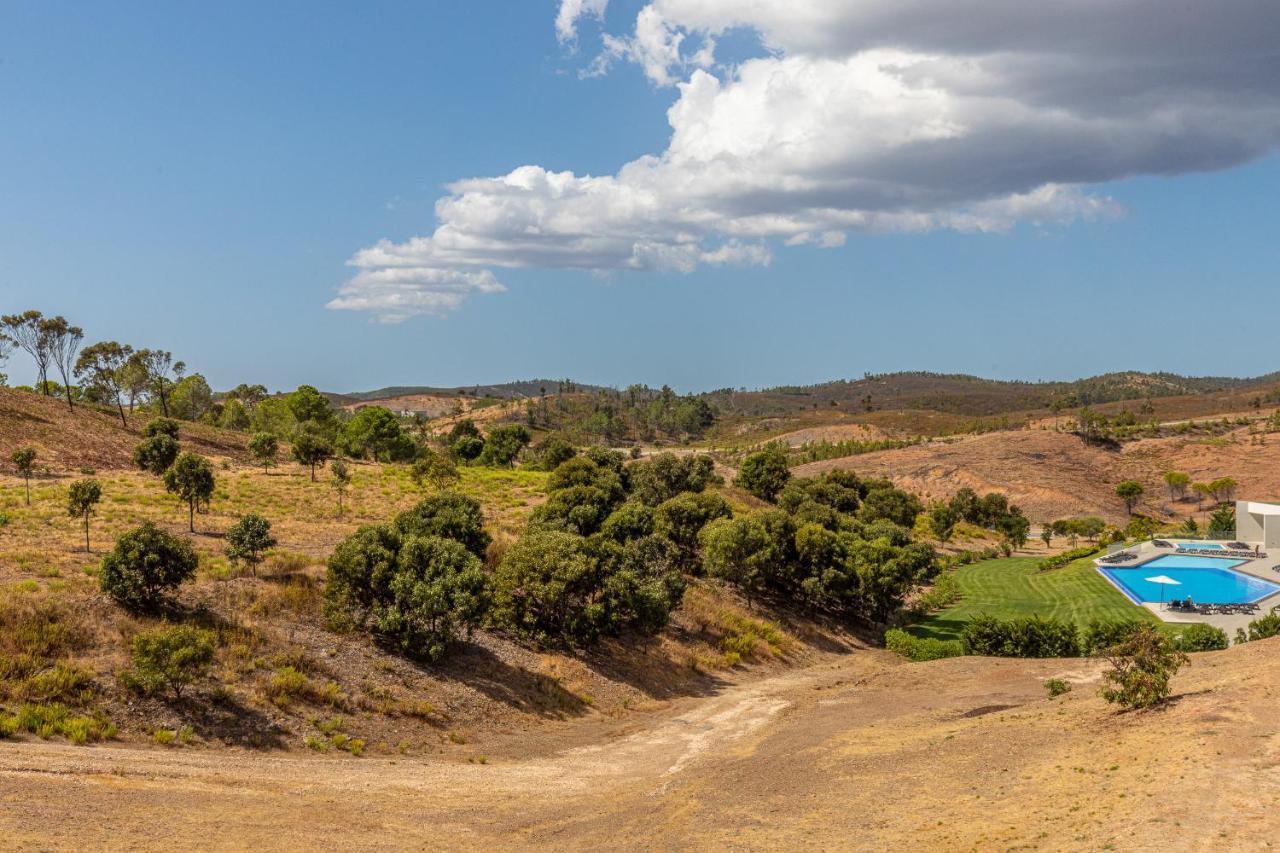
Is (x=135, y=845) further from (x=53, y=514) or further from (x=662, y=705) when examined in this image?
(x=53, y=514)

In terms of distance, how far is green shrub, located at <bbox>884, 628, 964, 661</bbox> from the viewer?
43125mm

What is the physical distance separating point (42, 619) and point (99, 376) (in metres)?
90.9

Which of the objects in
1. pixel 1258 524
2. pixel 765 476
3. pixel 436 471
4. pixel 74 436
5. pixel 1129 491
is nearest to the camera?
pixel 436 471

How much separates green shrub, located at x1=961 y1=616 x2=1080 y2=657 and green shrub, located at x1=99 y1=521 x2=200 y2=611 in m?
38.0

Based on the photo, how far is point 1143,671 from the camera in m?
24.4

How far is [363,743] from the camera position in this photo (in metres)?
26.3

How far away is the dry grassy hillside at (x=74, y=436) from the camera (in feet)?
221

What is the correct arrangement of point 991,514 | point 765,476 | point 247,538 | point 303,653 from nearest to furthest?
point 303,653, point 247,538, point 765,476, point 991,514

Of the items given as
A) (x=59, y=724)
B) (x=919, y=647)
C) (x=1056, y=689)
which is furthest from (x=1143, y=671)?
(x=59, y=724)

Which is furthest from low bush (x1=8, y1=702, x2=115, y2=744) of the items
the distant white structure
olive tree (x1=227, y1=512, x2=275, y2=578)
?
the distant white structure

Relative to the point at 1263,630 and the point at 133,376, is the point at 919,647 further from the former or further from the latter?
the point at 133,376

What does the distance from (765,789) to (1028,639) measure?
2533cm

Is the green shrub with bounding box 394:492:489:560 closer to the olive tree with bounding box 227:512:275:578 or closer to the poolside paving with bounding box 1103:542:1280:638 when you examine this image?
the olive tree with bounding box 227:512:275:578

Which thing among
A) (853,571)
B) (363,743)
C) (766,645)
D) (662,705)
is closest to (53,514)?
(363,743)
